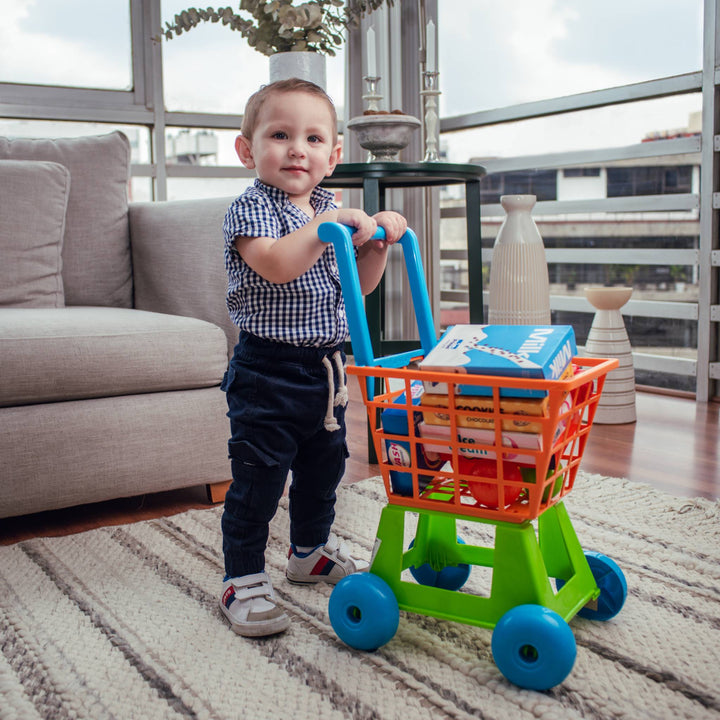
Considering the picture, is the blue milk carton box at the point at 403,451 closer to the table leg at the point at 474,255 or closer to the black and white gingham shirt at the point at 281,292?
the black and white gingham shirt at the point at 281,292

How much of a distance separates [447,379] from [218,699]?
45cm

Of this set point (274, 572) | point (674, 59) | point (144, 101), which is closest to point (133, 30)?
point (144, 101)

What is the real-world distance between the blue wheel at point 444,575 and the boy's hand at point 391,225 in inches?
17.8

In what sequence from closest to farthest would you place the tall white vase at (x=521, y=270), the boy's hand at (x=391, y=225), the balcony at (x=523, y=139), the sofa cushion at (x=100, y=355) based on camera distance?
the boy's hand at (x=391, y=225)
the sofa cushion at (x=100, y=355)
the tall white vase at (x=521, y=270)
the balcony at (x=523, y=139)

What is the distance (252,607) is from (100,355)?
64cm

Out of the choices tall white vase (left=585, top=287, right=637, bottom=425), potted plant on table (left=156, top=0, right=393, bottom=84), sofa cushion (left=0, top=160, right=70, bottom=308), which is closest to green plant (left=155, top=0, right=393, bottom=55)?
potted plant on table (left=156, top=0, right=393, bottom=84)

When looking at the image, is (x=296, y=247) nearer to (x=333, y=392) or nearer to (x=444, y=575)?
(x=333, y=392)

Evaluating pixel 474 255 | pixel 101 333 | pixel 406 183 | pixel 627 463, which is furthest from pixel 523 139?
pixel 101 333

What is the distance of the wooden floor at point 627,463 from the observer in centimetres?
157

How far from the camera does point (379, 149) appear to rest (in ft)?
6.31

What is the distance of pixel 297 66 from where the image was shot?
71.9 inches

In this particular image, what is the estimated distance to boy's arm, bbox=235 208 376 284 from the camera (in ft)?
3.35

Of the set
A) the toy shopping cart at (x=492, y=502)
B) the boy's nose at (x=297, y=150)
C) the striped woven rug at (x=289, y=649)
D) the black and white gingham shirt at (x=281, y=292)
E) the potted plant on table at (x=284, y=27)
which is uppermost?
the potted plant on table at (x=284, y=27)

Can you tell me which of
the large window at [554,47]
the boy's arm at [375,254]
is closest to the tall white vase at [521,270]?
the large window at [554,47]
